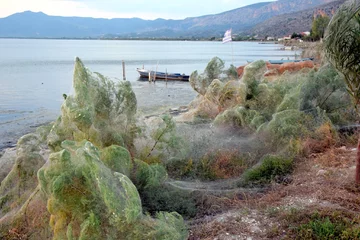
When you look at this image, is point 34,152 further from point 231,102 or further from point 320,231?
point 231,102

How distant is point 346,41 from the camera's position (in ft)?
17.6

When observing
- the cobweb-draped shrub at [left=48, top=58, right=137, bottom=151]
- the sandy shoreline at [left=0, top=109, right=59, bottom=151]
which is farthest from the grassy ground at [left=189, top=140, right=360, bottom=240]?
the sandy shoreline at [left=0, top=109, right=59, bottom=151]

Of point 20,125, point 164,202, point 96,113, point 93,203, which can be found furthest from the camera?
point 20,125

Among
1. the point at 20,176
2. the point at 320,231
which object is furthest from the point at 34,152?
the point at 320,231

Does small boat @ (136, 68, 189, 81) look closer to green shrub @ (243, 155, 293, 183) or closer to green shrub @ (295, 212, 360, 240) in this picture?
green shrub @ (243, 155, 293, 183)

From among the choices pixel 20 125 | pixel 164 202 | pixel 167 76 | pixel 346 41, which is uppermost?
pixel 346 41

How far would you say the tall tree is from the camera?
209 inches

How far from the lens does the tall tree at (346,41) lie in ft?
17.4

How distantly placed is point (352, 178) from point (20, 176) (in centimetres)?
571

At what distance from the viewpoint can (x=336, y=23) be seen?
17.8 ft

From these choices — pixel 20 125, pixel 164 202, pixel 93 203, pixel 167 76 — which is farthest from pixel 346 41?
pixel 167 76

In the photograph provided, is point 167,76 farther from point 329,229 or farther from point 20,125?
point 329,229

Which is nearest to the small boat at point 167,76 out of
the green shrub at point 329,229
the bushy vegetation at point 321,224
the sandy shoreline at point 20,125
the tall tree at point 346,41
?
the sandy shoreline at point 20,125

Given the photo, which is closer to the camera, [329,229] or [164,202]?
[329,229]
